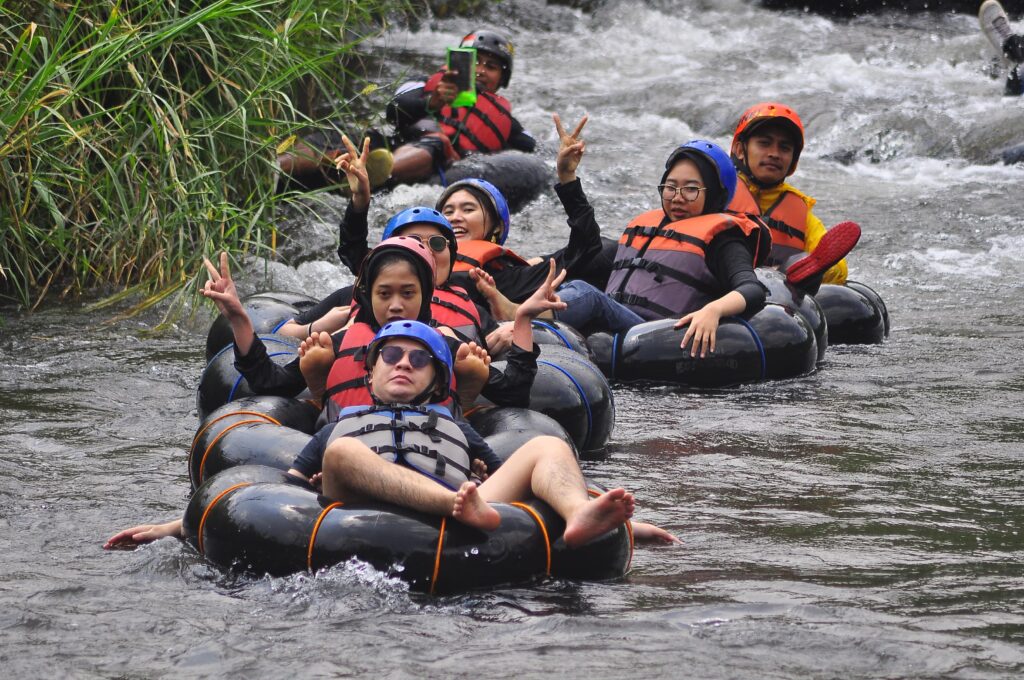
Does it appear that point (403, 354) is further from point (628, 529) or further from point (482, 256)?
point (482, 256)

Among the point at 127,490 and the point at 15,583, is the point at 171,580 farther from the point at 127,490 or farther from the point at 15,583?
the point at 127,490

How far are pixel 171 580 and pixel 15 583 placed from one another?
481 millimetres

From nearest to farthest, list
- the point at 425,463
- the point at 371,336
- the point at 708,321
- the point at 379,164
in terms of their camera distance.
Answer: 1. the point at 425,463
2. the point at 371,336
3. the point at 708,321
4. the point at 379,164

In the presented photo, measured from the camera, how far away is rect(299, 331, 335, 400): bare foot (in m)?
5.75

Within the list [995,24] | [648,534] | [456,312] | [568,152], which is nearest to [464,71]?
[568,152]

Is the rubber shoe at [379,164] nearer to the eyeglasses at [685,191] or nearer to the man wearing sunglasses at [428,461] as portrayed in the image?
the eyeglasses at [685,191]

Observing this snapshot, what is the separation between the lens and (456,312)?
636 centimetres

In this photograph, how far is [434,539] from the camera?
14.3 feet

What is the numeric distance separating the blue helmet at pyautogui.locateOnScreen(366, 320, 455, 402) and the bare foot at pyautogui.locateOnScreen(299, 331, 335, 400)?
575mm

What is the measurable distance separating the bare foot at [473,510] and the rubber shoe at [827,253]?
4.03 meters

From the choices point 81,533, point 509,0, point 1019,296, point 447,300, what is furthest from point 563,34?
point 81,533

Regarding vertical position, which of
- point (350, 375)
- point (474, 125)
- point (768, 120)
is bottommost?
point (350, 375)

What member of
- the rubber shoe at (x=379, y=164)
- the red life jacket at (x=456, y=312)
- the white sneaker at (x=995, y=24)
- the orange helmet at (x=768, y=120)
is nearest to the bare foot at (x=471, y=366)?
Result: the red life jacket at (x=456, y=312)

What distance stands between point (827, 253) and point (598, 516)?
4.00 m
